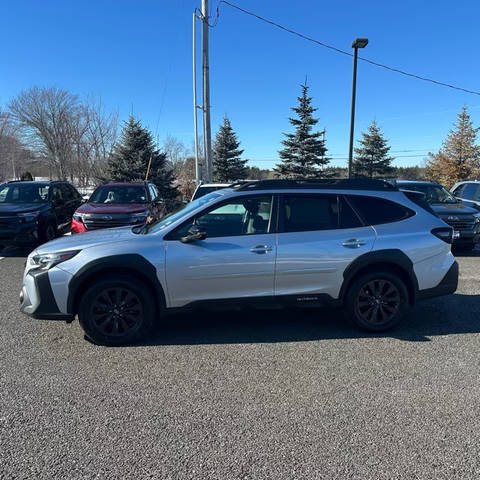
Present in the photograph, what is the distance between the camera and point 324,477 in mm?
2268

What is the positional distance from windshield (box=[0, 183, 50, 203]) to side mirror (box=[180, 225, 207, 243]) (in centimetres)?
779

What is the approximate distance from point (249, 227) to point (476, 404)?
2.64 meters

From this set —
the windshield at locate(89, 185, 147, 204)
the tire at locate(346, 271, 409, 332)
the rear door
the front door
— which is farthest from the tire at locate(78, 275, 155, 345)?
the windshield at locate(89, 185, 147, 204)

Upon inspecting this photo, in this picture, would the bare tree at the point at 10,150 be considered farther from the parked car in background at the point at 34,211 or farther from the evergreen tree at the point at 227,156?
the parked car in background at the point at 34,211

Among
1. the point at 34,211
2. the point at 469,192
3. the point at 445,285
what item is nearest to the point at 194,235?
the point at 445,285

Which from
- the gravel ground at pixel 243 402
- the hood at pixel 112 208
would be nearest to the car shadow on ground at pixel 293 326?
the gravel ground at pixel 243 402

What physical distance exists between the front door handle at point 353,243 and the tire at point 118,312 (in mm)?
2273

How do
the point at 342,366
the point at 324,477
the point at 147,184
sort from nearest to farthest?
1. the point at 324,477
2. the point at 342,366
3. the point at 147,184

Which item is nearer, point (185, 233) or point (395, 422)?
point (395, 422)

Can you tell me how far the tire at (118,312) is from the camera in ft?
13.3

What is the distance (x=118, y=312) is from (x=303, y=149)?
28130 mm

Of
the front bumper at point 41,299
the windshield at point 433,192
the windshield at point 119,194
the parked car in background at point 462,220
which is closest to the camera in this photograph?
the front bumper at point 41,299

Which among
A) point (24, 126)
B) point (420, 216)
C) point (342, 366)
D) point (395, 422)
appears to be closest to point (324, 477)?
point (395, 422)

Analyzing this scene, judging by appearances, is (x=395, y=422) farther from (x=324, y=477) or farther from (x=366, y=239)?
(x=366, y=239)
